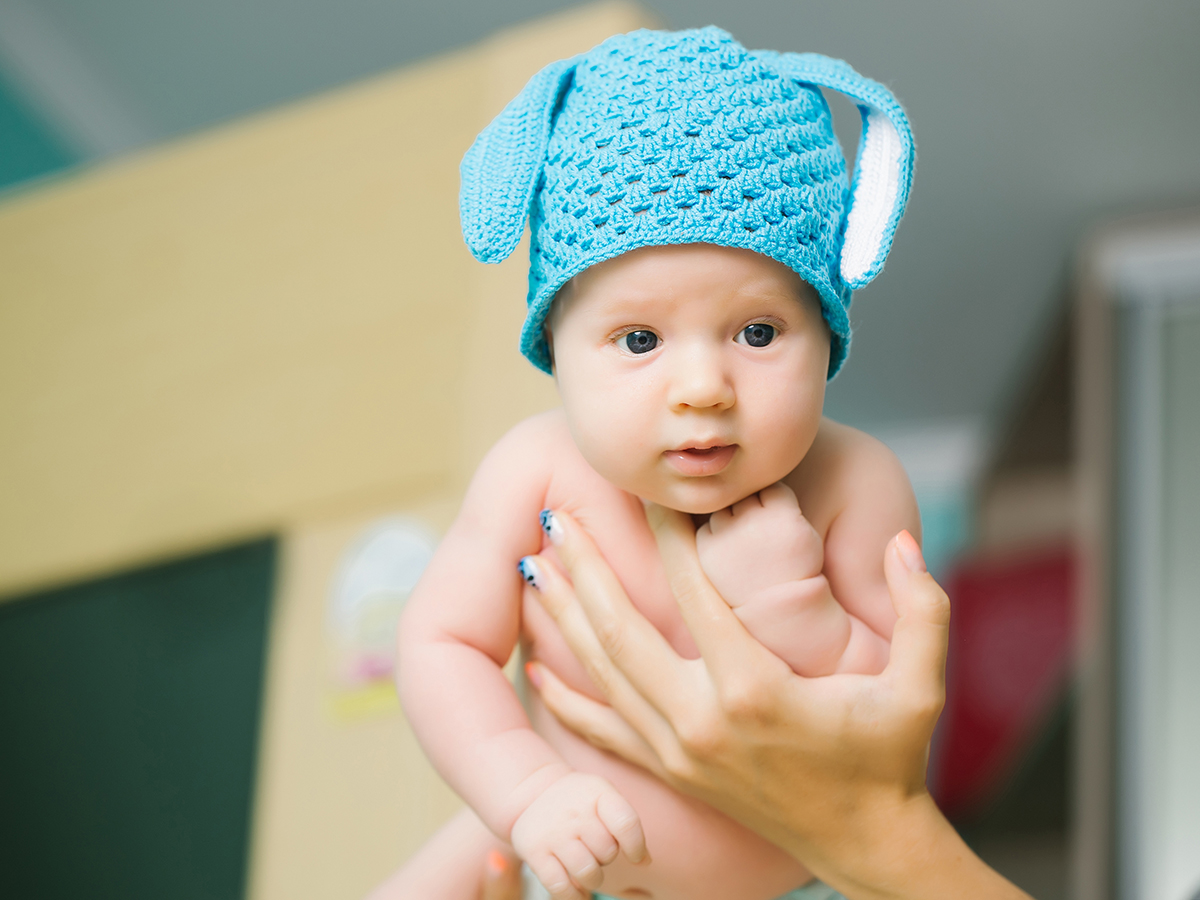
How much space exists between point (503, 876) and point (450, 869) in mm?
38

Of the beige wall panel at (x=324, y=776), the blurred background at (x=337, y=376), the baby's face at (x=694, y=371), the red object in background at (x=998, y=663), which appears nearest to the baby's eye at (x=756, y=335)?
the baby's face at (x=694, y=371)

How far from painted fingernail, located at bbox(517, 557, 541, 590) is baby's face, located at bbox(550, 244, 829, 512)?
9cm

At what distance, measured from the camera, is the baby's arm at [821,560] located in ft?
1.72

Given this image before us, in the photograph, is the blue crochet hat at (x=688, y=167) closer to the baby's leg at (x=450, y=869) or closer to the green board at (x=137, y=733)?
the baby's leg at (x=450, y=869)

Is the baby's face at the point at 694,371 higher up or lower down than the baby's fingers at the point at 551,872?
higher up

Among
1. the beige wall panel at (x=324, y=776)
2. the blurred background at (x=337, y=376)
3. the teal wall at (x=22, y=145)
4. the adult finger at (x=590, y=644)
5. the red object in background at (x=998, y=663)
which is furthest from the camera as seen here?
→ the red object in background at (x=998, y=663)

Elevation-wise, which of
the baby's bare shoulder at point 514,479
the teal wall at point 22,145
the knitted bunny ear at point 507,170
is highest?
the teal wall at point 22,145

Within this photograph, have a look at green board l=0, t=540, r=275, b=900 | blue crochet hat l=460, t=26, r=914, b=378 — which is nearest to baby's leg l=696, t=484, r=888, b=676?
blue crochet hat l=460, t=26, r=914, b=378

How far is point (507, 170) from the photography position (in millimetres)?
505

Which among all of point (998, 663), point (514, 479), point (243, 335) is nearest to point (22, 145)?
point (243, 335)

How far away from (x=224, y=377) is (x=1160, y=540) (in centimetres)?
166

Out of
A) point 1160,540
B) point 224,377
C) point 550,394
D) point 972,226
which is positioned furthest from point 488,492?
point 972,226

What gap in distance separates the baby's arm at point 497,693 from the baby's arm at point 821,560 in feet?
0.37

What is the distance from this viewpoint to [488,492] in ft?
1.89
